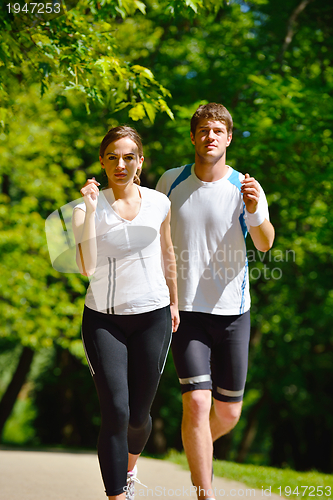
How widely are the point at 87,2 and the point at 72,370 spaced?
1320 cm

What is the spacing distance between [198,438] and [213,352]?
0.59 m

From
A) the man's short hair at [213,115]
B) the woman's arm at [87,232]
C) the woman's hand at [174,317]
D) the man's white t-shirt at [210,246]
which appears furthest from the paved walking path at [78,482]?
the man's short hair at [213,115]

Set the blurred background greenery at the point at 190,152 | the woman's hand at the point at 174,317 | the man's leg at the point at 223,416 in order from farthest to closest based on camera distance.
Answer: the blurred background greenery at the point at 190,152
the man's leg at the point at 223,416
the woman's hand at the point at 174,317

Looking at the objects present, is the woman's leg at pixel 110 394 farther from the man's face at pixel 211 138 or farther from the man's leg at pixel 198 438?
the man's face at pixel 211 138

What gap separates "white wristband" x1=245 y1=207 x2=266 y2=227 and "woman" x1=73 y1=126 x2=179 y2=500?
0.50m

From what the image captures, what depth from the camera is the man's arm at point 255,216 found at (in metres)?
Result: 3.12

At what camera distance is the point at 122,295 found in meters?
2.85

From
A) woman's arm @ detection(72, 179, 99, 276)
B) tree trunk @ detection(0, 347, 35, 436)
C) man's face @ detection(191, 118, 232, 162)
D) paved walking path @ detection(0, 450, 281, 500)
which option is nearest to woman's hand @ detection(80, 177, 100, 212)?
woman's arm @ detection(72, 179, 99, 276)

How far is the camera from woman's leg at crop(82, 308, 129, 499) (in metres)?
2.71

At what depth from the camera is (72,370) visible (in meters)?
16.1

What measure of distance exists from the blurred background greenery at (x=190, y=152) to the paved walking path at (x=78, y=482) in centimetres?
298

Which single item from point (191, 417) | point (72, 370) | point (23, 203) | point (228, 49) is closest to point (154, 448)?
point (72, 370)

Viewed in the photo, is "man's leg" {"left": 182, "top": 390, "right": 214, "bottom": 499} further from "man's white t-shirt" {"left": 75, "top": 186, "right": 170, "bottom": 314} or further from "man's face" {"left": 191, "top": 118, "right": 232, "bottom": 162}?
"man's face" {"left": 191, "top": 118, "right": 232, "bottom": 162}

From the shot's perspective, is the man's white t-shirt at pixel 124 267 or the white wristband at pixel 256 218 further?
the white wristband at pixel 256 218
